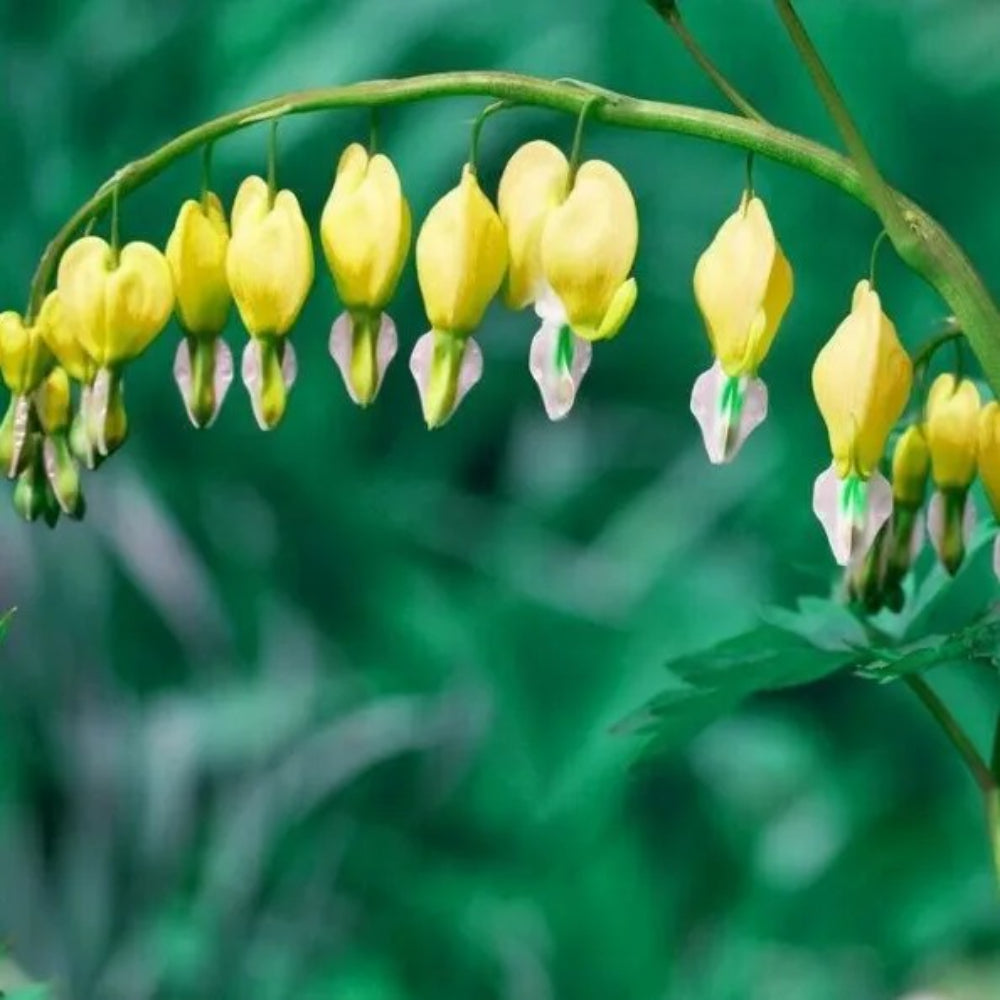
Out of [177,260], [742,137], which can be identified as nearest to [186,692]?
[177,260]

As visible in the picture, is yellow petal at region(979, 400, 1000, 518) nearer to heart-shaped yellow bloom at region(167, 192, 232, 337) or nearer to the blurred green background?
heart-shaped yellow bloom at region(167, 192, 232, 337)

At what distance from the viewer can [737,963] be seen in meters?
2.14

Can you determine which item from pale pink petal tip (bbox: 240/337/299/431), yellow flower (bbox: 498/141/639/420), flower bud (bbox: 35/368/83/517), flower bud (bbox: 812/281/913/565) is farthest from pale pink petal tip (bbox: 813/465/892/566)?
flower bud (bbox: 35/368/83/517)

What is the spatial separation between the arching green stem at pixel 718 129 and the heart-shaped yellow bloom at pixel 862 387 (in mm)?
37

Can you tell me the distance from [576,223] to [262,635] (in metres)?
1.53

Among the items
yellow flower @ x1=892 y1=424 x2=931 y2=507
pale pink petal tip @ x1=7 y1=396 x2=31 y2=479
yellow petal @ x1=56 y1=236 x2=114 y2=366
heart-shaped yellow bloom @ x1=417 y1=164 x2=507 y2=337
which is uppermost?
yellow petal @ x1=56 y1=236 x2=114 y2=366

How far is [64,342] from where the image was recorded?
Result: 84 centimetres

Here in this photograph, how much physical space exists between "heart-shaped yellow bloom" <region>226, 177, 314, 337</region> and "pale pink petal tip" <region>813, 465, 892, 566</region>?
0.71 ft

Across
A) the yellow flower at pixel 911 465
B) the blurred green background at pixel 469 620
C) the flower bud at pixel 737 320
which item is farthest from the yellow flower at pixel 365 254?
the blurred green background at pixel 469 620

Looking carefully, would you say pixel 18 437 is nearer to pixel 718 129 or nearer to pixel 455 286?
pixel 455 286

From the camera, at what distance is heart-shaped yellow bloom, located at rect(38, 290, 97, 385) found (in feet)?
2.72

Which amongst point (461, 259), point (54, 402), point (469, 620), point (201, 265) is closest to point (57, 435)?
point (54, 402)

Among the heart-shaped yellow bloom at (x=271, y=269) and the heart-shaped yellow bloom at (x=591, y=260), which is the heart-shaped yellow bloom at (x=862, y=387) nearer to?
the heart-shaped yellow bloom at (x=591, y=260)

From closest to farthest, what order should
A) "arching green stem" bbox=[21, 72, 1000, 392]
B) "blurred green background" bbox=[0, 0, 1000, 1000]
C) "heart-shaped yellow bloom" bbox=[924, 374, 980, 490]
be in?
1. "arching green stem" bbox=[21, 72, 1000, 392]
2. "heart-shaped yellow bloom" bbox=[924, 374, 980, 490]
3. "blurred green background" bbox=[0, 0, 1000, 1000]
